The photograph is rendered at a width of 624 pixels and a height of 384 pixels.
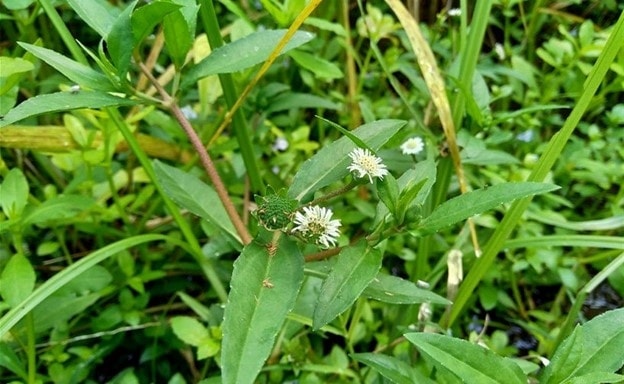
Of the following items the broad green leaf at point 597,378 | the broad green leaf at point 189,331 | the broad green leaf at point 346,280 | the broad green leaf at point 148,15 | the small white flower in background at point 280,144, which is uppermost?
the broad green leaf at point 148,15

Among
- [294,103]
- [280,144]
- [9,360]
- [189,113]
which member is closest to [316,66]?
[294,103]

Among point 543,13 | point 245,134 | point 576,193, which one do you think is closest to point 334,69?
point 245,134

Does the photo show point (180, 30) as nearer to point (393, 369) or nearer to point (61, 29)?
point (61, 29)

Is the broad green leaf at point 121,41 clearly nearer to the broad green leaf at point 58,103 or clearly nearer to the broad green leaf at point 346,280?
the broad green leaf at point 58,103

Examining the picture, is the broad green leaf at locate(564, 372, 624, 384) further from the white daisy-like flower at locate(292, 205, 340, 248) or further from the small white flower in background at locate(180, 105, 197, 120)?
the small white flower in background at locate(180, 105, 197, 120)

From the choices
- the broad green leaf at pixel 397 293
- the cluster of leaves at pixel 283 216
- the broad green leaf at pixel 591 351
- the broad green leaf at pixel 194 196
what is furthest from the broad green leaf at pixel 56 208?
the broad green leaf at pixel 591 351

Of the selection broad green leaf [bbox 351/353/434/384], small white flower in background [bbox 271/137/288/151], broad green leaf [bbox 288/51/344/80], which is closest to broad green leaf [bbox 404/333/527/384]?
A: broad green leaf [bbox 351/353/434/384]

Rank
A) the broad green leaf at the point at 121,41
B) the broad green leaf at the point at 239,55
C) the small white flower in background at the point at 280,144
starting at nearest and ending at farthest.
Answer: the broad green leaf at the point at 121,41
the broad green leaf at the point at 239,55
the small white flower in background at the point at 280,144

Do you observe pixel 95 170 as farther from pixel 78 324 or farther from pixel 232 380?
pixel 232 380
